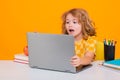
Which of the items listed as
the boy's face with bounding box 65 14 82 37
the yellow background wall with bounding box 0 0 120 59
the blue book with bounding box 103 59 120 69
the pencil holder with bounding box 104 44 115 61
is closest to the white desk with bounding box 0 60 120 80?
the blue book with bounding box 103 59 120 69

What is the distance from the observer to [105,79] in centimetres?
137

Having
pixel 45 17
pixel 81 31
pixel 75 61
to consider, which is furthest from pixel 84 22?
pixel 45 17

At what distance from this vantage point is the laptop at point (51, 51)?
1.45 meters

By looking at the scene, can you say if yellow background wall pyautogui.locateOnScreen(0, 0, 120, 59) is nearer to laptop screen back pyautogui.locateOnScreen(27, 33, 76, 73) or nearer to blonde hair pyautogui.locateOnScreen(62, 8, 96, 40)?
blonde hair pyautogui.locateOnScreen(62, 8, 96, 40)

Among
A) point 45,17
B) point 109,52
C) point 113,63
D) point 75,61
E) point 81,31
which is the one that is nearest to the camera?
point 75,61

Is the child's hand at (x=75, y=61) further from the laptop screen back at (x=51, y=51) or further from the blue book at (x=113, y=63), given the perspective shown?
the blue book at (x=113, y=63)

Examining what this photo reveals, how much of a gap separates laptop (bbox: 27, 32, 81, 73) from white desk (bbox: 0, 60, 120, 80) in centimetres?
4

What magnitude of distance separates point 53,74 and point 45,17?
4.26 feet

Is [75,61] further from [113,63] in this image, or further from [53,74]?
[113,63]

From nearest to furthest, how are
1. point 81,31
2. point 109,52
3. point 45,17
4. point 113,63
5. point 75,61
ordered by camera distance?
point 75,61 → point 113,63 → point 109,52 → point 81,31 → point 45,17

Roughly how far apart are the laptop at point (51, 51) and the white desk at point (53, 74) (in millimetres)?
37

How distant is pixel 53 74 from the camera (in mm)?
1473

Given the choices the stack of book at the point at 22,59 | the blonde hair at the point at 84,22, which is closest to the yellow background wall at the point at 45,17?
the blonde hair at the point at 84,22

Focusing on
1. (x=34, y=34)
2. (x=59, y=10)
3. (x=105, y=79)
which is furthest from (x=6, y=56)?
(x=105, y=79)
